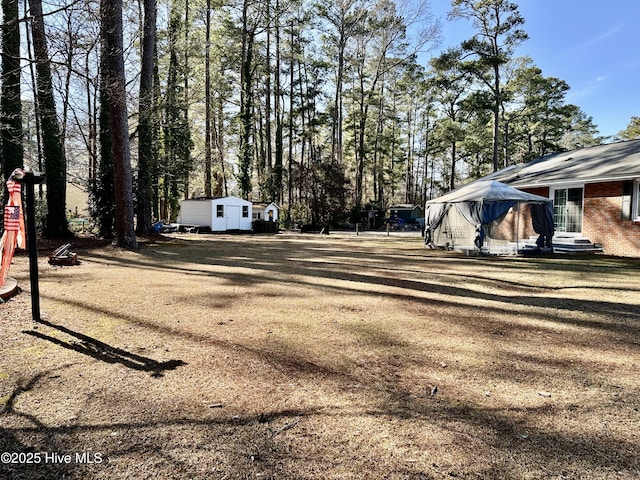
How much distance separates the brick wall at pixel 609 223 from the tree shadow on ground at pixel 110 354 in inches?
520

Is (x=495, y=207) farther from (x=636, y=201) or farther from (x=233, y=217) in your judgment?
(x=233, y=217)

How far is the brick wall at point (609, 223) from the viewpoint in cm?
1117

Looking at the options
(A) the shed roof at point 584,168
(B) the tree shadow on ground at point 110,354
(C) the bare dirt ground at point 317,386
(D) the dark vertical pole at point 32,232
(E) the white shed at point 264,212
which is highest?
(A) the shed roof at point 584,168

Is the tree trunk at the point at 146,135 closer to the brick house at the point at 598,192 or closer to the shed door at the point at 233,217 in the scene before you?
the shed door at the point at 233,217

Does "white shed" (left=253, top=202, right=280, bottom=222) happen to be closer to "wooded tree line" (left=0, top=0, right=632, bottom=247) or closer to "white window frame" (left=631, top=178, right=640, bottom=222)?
"wooded tree line" (left=0, top=0, right=632, bottom=247)

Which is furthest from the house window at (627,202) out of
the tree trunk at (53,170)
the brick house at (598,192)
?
the tree trunk at (53,170)

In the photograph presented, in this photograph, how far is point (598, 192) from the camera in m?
12.0

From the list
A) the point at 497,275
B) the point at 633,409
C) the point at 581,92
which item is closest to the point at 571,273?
the point at 497,275

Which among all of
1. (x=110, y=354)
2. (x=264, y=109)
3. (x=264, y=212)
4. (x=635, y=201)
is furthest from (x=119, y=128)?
(x=264, y=109)

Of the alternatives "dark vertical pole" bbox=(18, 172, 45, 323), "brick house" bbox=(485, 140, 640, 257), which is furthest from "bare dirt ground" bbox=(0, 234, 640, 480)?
"brick house" bbox=(485, 140, 640, 257)

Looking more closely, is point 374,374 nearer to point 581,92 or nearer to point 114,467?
point 114,467

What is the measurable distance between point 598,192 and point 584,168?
141 cm

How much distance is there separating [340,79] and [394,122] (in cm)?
1350

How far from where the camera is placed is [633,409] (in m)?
2.47
